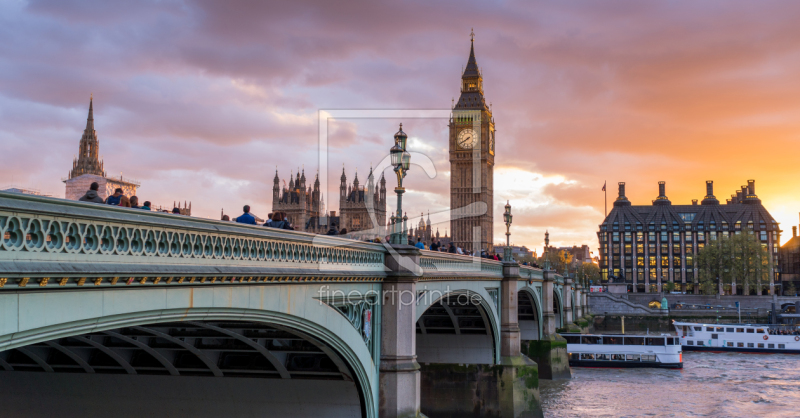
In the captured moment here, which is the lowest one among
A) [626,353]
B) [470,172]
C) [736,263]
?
[626,353]

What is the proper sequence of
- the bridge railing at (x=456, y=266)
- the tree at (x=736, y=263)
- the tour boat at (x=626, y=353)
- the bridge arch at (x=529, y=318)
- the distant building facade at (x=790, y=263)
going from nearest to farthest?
the bridge railing at (x=456, y=266), the bridge arch at (x=529, y=318), the tour boat at (x=626, y=353), the tree at (x=736, y=263), the distant building facade at (x=790, y=263)

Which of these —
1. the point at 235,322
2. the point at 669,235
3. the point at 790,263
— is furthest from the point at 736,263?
the point at 235,322

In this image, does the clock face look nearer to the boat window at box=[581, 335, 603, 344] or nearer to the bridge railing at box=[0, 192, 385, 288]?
the boat window at box=[581, 335, 603, 344]

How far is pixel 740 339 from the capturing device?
65.8 meters

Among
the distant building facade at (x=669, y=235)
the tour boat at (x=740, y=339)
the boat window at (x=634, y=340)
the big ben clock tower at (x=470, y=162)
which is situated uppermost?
the big ben clock tower at (x=470, y=162)

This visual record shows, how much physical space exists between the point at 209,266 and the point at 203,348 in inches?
292

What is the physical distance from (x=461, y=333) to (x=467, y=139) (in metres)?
111

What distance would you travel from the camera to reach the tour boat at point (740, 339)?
64.2 meters

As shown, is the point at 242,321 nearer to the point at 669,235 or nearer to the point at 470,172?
the point at 470,172

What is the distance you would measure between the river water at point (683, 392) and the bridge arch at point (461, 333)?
8.02 metres

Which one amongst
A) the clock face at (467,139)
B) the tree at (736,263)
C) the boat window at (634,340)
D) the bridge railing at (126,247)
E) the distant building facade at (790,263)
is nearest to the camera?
the bridge railing at (126,247)

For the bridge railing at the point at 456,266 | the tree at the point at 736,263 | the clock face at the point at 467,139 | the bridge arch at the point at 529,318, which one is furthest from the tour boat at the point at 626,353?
the clock face at the point at 467,139

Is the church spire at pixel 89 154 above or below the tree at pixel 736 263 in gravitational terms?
above

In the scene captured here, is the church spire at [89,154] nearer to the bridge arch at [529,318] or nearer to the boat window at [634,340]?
the bridge arch at [529,318]
